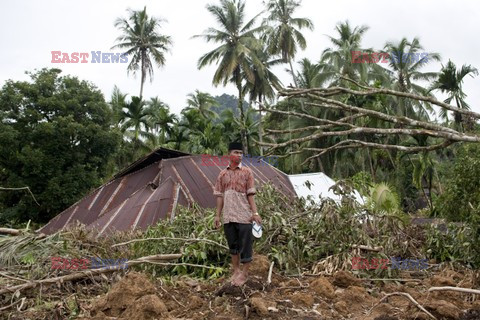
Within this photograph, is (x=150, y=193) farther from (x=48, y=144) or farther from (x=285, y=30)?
(x=285, y=30)

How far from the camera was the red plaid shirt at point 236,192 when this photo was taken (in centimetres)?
451

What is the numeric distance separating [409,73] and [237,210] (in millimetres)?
27777

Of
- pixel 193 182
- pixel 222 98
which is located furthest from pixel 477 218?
pixel 222 98

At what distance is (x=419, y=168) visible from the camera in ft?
69.8

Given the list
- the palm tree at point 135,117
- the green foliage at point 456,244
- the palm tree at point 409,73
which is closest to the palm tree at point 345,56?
the palm tree at point 409,73

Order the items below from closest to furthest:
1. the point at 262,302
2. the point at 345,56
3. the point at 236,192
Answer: the point at 262,302 < the point at 236,192 < the point at 345,56

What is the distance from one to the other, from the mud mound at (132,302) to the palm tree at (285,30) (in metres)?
27.4

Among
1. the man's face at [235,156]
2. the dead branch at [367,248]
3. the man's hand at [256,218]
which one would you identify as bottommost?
the dead branch at [367,248]

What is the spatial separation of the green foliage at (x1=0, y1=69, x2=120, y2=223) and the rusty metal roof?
24.2 feet

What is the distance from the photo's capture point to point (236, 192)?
15.1 ft

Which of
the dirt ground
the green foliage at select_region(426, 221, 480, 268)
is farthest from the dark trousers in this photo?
the green foliage at select_region(426, 221, 480, 268)

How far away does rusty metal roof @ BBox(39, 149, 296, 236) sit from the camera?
987 cm

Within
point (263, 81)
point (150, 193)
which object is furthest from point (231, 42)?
point (150, 193)

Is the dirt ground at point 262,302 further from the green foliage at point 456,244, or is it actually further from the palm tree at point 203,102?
the palm tree at point 203,102
